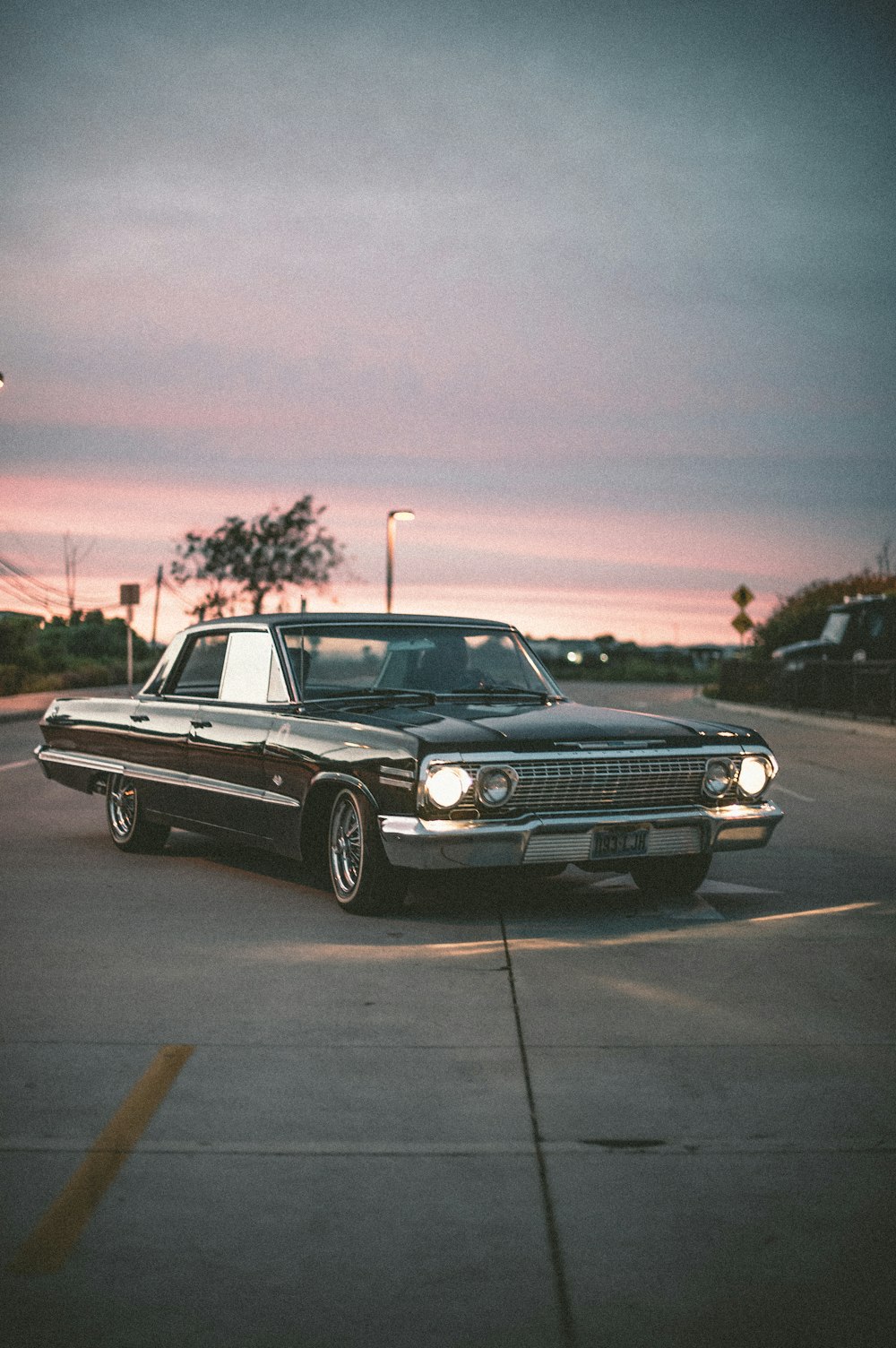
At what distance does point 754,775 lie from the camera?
322 inches

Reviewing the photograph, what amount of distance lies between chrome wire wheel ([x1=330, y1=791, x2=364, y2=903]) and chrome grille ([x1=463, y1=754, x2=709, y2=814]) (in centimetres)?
81

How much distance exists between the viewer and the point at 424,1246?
140 inches

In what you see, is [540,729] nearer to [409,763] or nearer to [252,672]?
[409,763]

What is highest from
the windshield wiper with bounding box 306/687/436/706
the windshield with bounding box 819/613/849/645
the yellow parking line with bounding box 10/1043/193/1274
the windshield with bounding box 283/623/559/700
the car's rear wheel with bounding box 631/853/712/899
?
the windshield with bounding box 819/613/849/645

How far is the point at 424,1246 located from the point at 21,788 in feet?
40.3

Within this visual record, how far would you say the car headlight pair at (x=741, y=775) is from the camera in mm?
8023

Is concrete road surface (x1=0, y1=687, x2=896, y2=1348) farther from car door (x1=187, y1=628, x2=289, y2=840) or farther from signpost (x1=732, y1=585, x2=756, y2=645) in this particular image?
signpost (x1=732, y1=585, x2=756, y2=645)

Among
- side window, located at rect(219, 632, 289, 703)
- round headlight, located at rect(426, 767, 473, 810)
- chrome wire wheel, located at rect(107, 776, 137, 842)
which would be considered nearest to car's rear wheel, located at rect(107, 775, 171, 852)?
chrome wire wheel, located at rect(107, 776, 137, 842)

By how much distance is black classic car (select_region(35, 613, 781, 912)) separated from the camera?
737cm

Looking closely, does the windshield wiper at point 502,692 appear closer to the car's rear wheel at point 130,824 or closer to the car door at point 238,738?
the car door at point 238,738

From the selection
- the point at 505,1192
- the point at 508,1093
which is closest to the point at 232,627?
the point at 508,1093

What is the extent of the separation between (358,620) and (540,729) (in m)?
1.82

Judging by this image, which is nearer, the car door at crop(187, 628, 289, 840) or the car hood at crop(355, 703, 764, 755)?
the car hood at crop(355, 703, 764, 755)

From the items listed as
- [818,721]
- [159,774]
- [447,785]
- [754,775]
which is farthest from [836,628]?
[447,785]
